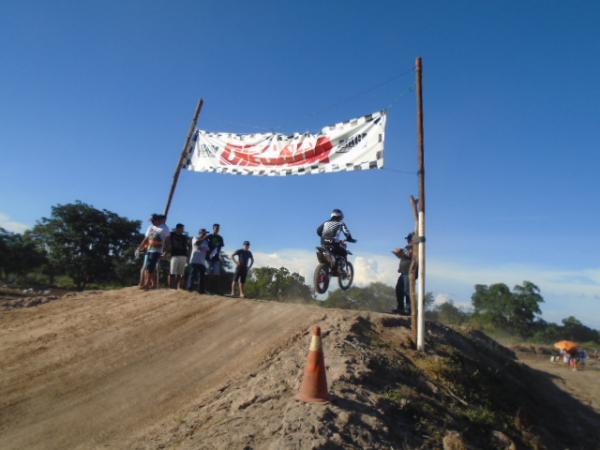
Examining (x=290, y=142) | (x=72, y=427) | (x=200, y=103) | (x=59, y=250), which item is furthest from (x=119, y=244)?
(x=72, y=427)

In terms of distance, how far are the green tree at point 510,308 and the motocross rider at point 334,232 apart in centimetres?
6572

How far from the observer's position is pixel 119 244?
4853 centimetres

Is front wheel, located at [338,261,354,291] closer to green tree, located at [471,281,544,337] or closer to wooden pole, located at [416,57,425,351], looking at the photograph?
wooden pole, located at [416,57,425,351]

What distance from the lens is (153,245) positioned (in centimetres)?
1048

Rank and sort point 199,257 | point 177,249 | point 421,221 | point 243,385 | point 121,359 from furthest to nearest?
point 177,249 < point 199,257 < point 421,221 < point 121,359 < point 243,385

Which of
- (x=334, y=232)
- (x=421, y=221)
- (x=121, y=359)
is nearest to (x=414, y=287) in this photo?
(x=421, y=221)

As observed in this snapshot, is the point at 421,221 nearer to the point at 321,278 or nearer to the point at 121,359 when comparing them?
the point at 321,278

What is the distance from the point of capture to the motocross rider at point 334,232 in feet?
32.4

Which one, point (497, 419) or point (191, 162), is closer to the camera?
point (497, 419)

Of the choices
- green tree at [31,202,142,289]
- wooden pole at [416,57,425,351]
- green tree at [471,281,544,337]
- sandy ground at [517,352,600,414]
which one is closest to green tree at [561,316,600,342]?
green tree at [471,281,544,337]

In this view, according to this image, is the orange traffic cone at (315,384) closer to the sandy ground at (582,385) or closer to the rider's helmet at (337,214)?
the rider's helmet at (337,214)

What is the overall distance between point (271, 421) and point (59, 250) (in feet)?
164

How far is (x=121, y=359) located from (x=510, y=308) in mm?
77628

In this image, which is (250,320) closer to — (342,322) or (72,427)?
(342,322)
